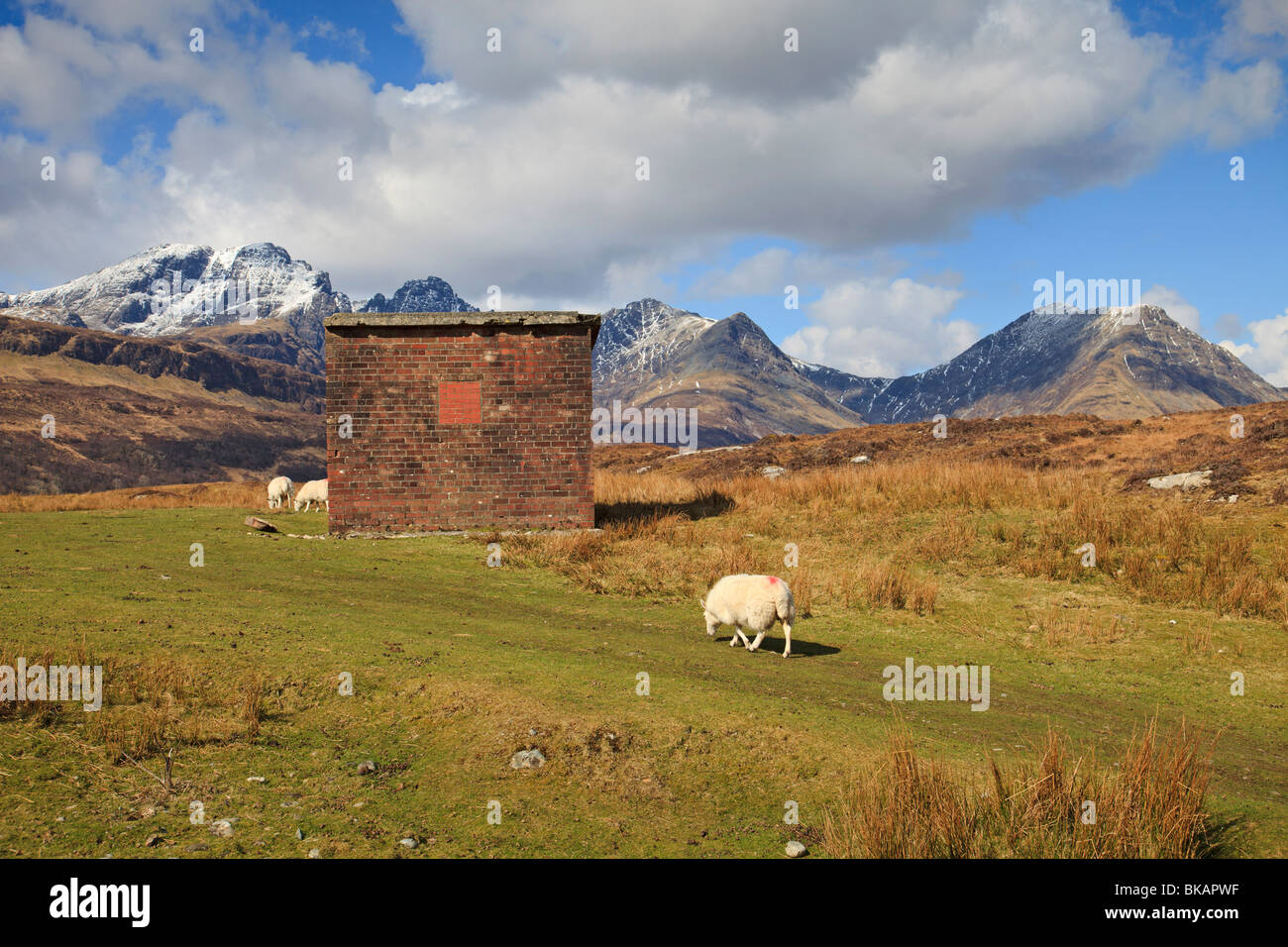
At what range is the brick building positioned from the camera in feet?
58.4

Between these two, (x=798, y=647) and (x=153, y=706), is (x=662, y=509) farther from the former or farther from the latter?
(x=153, y=706)

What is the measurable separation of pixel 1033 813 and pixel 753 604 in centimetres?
513

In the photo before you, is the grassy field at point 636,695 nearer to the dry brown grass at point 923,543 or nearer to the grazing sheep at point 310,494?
the dry brown grass at point 923,543

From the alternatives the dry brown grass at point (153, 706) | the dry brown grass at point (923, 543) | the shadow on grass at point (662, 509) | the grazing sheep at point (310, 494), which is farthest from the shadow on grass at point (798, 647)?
the grazing sheep at point (310, 494)

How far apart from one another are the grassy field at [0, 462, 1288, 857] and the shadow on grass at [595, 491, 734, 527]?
2.97m

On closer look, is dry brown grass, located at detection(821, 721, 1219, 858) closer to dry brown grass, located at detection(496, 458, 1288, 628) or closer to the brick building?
dry brown grass, located at detection(496, 458, 1288, 628)

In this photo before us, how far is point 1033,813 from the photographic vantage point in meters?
5.10

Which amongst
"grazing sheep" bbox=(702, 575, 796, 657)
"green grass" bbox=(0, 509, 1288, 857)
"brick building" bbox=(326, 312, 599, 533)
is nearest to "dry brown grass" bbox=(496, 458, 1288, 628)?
"green grass" bbox=(0, 509, 1288, 857)

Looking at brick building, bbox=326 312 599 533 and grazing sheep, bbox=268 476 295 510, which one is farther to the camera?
grazing sheep, bbox=268 476 295 510

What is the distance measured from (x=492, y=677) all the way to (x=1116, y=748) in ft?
18.6

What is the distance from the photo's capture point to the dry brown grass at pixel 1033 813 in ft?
16.0
